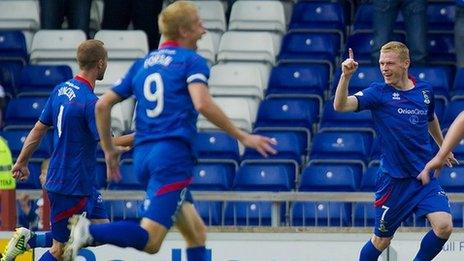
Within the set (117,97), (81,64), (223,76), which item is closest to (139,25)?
(223,76)

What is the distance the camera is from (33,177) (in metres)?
19.8

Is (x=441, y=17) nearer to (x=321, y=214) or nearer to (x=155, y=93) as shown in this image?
(x=321, y=214)

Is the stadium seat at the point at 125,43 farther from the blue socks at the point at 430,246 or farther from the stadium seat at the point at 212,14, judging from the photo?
the blue socks at the point at 430,246

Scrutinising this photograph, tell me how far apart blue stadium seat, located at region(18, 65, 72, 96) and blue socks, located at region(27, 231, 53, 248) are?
18.0 ft

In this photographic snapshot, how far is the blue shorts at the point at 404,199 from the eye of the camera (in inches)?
604

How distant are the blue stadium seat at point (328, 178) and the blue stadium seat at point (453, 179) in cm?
83

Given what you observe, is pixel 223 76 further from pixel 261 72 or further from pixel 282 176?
pixel 282 176

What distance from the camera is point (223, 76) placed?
2053cm

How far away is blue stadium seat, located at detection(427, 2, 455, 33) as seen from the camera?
21141 mm

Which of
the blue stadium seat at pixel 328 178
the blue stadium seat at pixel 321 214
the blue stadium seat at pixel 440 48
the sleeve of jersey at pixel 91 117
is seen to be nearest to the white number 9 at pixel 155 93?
the sleeve of jersey at pixel 91 117

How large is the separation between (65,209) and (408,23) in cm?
607

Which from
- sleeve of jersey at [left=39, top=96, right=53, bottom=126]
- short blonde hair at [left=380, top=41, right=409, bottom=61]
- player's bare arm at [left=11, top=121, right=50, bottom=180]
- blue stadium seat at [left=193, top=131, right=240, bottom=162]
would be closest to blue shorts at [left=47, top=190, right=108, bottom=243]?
player's bare arm at [left=11, top=121, right=50, bottom=180]

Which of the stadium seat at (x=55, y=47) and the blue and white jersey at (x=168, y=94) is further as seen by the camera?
the stadium seat at (x=55, y=47)

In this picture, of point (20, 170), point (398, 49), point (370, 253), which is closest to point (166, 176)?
point (20, 170)
